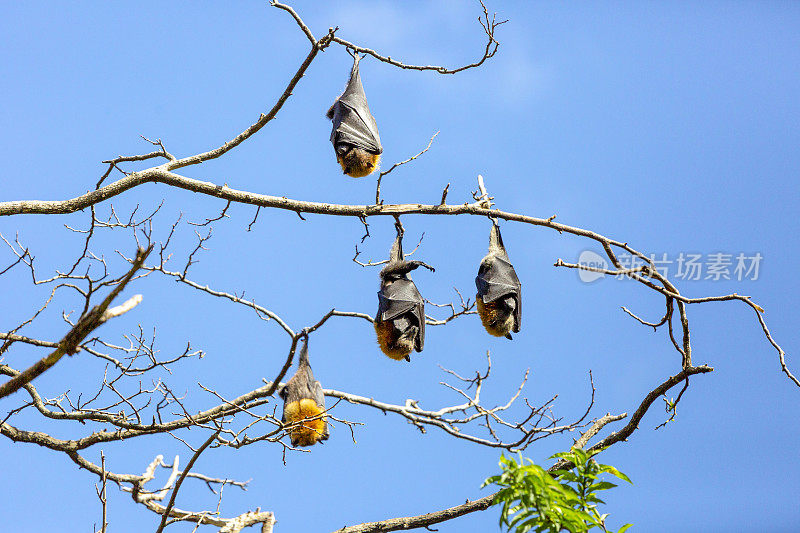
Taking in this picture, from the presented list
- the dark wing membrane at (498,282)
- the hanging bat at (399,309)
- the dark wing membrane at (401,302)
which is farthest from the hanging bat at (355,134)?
the dark wing membrane at (498,282)

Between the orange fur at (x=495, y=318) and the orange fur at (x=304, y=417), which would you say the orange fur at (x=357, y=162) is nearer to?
the orange fur at (x=495, y=318)

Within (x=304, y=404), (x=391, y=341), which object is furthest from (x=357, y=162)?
(x=304, y=404)

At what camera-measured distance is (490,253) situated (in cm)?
687

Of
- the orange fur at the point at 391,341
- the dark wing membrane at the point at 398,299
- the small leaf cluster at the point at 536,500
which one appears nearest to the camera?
the small leaf cluster at the point at 536,500

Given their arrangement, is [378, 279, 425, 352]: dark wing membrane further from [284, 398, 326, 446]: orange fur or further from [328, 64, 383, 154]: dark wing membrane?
[328, 64, 383, 154]: dark wing membrane

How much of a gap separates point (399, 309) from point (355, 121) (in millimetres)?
1859

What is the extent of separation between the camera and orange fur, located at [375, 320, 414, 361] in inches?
263

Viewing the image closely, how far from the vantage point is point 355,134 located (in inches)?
279

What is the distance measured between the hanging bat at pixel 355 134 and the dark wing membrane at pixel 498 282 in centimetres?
146

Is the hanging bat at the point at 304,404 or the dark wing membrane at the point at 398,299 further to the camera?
the hanging bat at the point at 304,404

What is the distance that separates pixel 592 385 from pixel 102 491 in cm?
399

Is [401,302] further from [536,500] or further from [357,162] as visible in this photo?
[536,500]

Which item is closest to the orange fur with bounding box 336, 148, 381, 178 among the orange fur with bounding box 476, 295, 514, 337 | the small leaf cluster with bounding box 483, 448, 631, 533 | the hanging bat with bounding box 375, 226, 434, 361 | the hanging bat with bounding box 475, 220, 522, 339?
the hanging bat with bounding box 375, 226, 434, 361

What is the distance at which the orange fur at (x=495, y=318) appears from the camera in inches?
266
